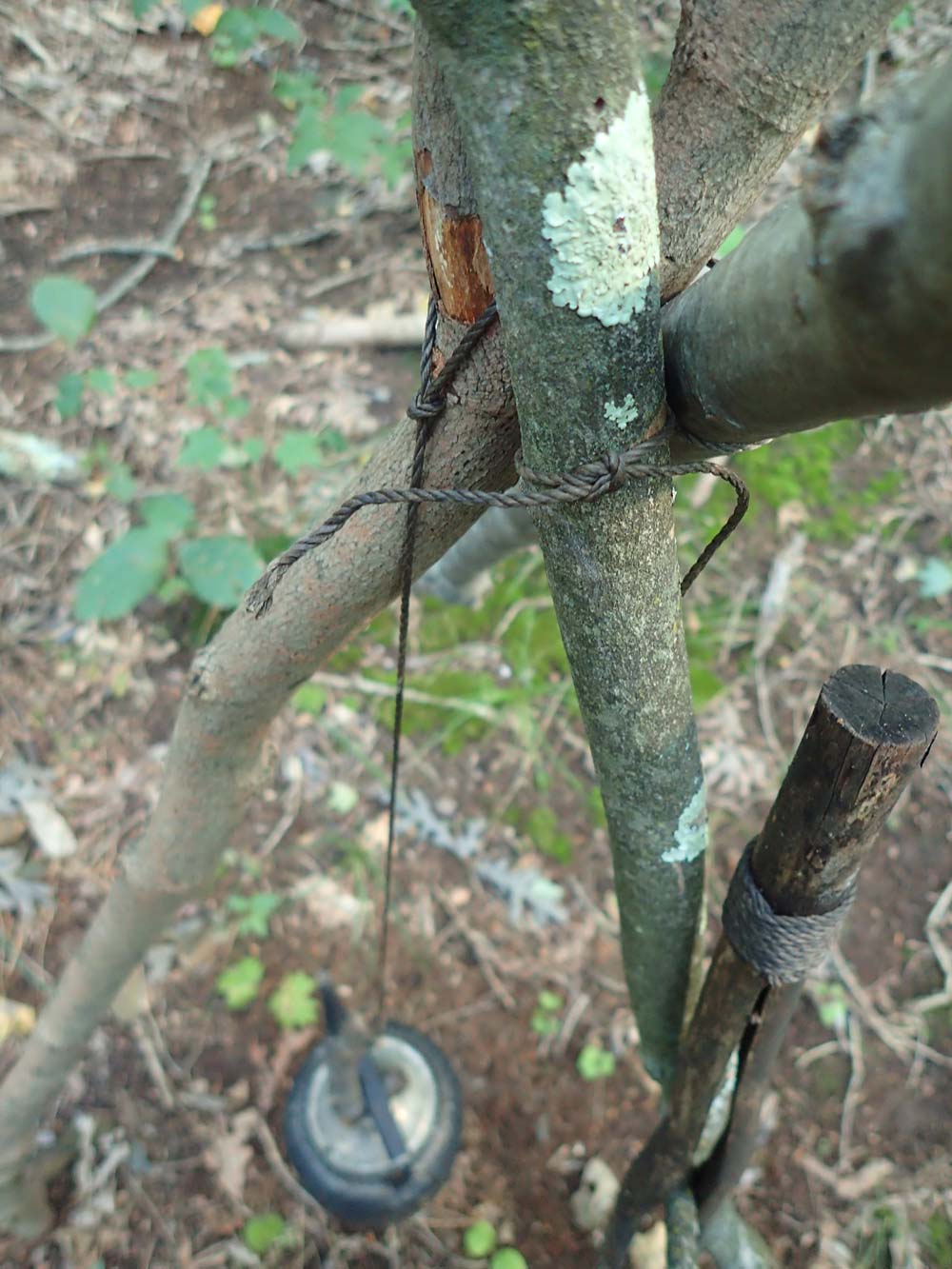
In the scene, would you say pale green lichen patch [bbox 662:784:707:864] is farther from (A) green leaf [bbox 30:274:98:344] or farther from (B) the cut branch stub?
(A) green leaf [bbox 30:274:98:344]

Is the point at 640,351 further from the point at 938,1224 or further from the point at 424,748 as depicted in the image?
the point at 938,1224

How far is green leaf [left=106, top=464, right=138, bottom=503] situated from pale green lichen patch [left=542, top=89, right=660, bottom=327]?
98.5 inches

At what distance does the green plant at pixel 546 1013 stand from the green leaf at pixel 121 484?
2.06 meters

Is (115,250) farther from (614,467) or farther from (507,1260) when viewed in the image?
(507,1260)

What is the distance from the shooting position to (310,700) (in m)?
2.83

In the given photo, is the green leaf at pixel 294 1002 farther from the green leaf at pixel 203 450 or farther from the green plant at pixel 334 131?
the green plant at pixel 334 131

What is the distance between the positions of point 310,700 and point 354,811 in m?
0.40

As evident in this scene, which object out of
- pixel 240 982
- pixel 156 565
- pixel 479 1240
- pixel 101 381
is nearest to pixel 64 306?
pixel 101 381

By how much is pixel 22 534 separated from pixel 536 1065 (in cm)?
246

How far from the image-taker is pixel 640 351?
2.25 ft

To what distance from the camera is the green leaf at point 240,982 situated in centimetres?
236

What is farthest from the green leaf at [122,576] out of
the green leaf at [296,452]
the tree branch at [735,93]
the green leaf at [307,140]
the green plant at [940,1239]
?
the green plant at [940,1239]

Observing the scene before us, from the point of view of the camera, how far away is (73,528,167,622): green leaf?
2.30 m

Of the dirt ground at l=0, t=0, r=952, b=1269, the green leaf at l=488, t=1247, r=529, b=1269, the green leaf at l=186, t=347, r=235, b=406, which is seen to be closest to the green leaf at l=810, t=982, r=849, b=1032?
the dirt ground at l=0, t=0, r=952, b=1269
